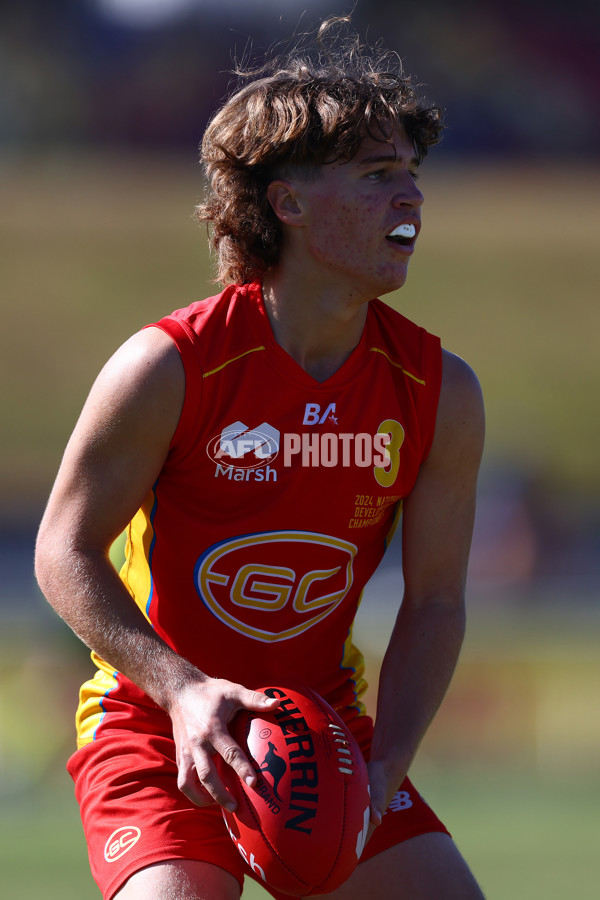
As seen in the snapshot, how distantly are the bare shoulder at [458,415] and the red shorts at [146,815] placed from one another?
0.85 meters

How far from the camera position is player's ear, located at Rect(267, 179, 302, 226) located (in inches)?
108

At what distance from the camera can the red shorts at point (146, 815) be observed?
95.0 inches

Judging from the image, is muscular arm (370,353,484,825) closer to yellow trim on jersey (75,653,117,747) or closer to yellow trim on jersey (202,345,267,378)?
yellow trim on jersey (202,345,267,378)

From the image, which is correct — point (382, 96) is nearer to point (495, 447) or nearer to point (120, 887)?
point (120, 887)

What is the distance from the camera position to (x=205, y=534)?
8.61 ft

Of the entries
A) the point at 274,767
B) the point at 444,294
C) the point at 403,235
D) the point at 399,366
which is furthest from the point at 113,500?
the point at 444,294

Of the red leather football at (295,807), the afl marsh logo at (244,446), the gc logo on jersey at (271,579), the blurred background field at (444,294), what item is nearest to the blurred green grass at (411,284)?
the blurred background field at (444,294)

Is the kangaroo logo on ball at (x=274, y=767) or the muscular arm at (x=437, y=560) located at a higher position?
the muscular arm at (x=437, y=560)

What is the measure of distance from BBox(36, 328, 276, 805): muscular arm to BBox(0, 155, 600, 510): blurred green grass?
11604mm

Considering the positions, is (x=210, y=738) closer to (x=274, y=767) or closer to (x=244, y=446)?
(x=274, y=767)

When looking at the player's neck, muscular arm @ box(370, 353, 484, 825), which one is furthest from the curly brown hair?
muscular arm @ box(370, 353, 484, 825)

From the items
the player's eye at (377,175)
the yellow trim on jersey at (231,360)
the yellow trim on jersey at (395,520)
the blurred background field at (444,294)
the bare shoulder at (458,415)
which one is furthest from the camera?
the blurred background field at (444,294)

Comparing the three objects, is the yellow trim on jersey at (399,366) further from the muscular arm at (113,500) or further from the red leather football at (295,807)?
the red leather football at (295,807)

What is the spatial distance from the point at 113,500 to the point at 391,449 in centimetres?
69
